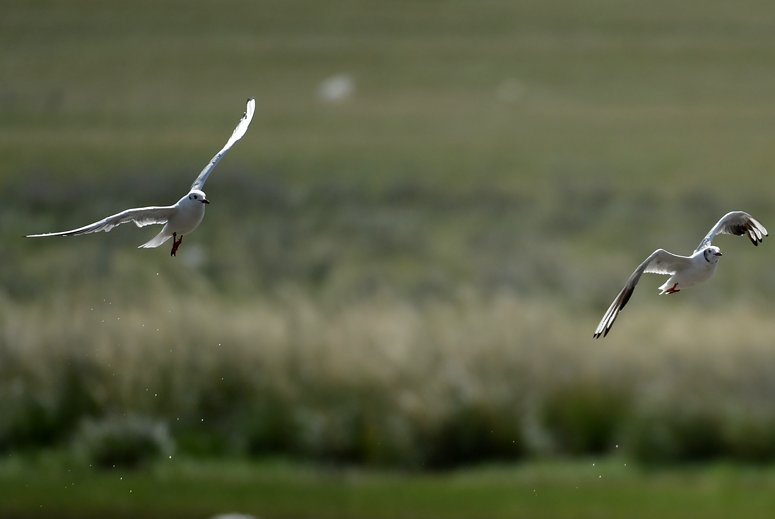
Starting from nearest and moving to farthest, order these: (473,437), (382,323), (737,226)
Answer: (737,226)
(473,437)
(382,323)

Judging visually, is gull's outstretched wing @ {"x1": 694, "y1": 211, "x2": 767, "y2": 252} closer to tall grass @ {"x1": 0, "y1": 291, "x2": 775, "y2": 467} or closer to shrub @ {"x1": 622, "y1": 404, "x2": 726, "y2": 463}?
tall grass @ {"x1": 0, "y1": 291, "x2": 775, "y2": 467}

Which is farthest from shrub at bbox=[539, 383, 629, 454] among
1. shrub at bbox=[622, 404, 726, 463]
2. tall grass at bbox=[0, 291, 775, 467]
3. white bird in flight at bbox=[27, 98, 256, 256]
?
white bird in flight at bbox=[27, 98, 256, 256]

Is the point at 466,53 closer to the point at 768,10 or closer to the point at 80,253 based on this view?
the point at 768,10

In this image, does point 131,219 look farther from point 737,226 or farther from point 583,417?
point 583,417

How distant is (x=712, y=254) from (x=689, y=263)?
18 cm

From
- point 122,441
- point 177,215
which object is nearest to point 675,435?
point 122,441

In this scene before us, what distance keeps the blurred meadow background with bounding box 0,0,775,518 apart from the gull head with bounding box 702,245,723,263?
15.5m

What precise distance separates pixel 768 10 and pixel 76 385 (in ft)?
366

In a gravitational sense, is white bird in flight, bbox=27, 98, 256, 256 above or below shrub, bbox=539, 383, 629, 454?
above

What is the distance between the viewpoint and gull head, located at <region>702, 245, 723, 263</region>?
4059 millimetres

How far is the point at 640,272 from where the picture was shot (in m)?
3.94

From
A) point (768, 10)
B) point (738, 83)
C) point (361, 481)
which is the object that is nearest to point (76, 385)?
point (361, 481)

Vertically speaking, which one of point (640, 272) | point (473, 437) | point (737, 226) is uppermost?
point (737, 226)

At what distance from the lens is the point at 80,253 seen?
32750mm
